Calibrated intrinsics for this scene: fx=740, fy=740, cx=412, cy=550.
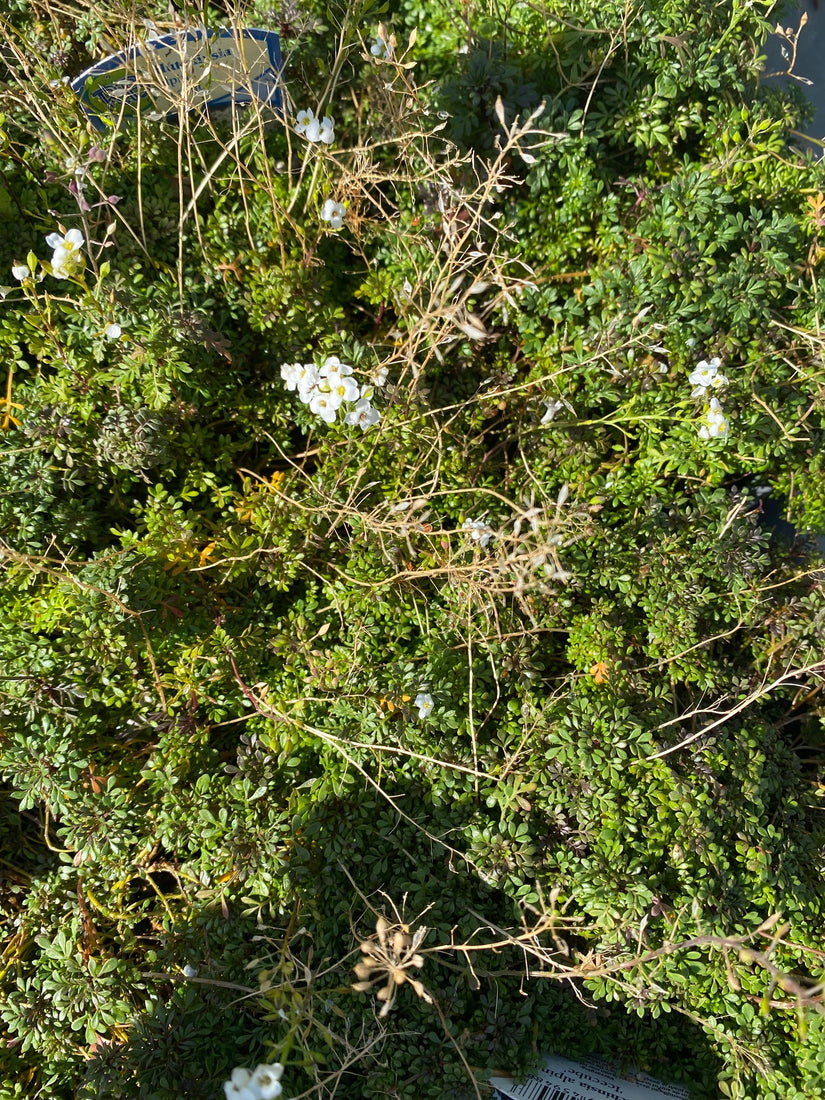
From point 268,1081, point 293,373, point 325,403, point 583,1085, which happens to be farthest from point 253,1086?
point 293,373

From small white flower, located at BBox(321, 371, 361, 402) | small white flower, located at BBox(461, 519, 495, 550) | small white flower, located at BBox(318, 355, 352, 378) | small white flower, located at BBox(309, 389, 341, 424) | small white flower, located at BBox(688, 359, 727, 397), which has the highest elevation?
small white flower, located at BBox(318, 355, 352, 378)

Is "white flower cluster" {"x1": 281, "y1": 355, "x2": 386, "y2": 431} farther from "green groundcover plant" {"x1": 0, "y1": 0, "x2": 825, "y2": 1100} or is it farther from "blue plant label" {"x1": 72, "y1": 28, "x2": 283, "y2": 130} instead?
"blue plant label" {"x1": 72, "y1": 28, "x2": 283, "y2": 130}

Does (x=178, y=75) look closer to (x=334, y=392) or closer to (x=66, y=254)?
(x=66, y=254)

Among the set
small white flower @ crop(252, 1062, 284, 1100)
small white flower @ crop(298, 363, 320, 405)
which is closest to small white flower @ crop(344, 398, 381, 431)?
small white flower @ crop(298, 363, 320, 405)

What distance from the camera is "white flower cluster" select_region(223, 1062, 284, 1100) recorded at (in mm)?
1310

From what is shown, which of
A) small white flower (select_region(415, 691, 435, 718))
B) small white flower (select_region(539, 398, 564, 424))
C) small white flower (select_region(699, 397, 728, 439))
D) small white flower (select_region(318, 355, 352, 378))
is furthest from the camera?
small white flower (select_region(539, 398, 564, 424))

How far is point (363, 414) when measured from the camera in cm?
206

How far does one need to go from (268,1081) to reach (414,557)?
140 cm

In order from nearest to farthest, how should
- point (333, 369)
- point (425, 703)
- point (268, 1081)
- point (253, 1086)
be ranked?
point (253, 1086), point (268, 1081), point (333, 369), point (425, 703)

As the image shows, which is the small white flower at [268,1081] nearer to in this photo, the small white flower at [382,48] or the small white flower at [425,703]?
the small white flower at [425,703]

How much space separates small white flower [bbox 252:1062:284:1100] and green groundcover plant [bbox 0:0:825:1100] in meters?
0.32

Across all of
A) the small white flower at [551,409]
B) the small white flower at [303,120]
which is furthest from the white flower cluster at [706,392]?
the small white flower at [303,120]

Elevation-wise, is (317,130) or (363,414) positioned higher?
(317,130)

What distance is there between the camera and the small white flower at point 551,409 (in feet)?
7.70
